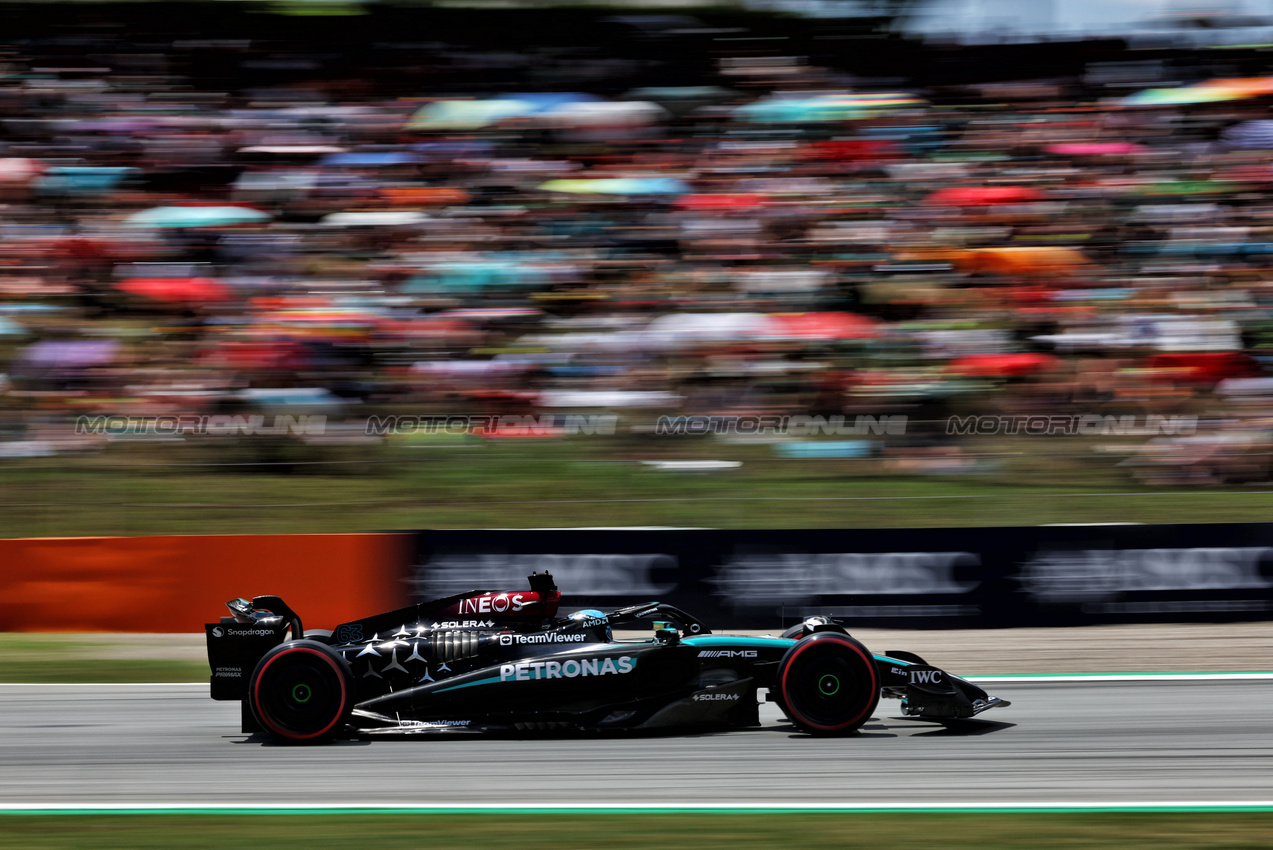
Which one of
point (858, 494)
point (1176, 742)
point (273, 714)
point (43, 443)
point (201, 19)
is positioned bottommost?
point (1176, 742)

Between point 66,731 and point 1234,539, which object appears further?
point 1234,539

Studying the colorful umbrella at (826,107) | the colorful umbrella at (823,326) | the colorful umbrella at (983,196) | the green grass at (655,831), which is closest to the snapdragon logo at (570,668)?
the green grass at (655,831)

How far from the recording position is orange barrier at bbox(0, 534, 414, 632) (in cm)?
1009

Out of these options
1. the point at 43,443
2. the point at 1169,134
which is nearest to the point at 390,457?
the point at 43,443

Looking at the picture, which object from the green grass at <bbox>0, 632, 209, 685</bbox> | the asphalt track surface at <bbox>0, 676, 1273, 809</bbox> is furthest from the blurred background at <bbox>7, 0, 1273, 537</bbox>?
the asphalt track surface at <bbox>0, 676, 1273, 809</bbox>

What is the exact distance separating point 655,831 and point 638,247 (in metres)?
9.01

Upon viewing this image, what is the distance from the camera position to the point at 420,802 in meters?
5.52

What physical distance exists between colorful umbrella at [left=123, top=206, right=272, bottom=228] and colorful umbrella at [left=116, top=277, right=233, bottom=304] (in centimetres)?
82

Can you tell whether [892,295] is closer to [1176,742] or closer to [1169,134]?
[1169,134]

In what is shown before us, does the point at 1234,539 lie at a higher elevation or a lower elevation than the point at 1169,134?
lower

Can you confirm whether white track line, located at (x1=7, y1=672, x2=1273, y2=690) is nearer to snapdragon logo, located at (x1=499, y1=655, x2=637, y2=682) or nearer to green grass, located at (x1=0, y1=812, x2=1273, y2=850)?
snapdragon logo, located at (x1=499, y1=655, x2=637, y2=682)

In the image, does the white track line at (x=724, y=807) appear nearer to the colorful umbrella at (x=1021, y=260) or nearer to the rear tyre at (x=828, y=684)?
the rear tyre at (x=828, y=684)

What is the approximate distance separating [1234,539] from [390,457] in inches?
259

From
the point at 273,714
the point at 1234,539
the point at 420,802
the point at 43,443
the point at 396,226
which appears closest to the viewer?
the point at 420,802
